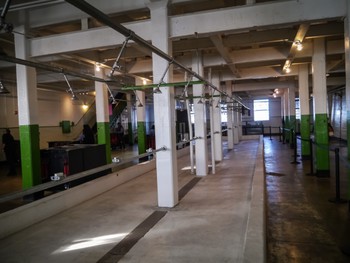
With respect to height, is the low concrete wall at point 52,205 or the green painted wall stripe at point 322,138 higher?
the green painted wall stripe at point 322,138

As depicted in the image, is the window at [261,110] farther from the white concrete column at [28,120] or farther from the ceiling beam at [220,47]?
the white concrete column at [28,120]

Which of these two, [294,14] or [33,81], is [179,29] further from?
[33,81]

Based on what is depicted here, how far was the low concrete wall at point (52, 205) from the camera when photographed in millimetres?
3885

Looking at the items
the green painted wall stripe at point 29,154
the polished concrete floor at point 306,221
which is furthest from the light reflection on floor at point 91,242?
the green painted wall stripe at point 29,154

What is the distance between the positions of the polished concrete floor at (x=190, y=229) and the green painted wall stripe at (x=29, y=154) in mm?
1547

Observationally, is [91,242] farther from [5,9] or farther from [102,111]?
[102,111]

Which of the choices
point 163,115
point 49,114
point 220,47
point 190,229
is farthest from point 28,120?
point 49,114

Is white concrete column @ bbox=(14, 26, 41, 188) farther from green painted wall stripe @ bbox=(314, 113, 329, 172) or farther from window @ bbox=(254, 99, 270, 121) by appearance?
window @ bbox=(254, 99, 270, 121)

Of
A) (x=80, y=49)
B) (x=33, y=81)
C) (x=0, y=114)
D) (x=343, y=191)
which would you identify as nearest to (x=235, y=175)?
(x=343, y=191)

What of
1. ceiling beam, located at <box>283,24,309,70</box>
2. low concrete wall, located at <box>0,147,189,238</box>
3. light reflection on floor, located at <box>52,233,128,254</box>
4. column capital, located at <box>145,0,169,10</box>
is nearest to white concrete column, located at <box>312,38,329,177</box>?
ceiling beam, located at <box>283,24,309,70</box>

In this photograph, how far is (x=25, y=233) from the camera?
3883 millimetres

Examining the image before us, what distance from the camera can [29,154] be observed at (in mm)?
5953

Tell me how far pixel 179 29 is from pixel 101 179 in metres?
3.23

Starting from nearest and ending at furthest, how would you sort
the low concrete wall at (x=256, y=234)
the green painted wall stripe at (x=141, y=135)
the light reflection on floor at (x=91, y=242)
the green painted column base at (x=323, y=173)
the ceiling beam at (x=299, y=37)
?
the low concrete wall at (x=256, y=234)
the light reflection on floor at (x=91, y=242)
the ceiling beam at (x=299, y=37)
the green painted column base at (x=323, y=173)
the green painted wall stripe at (x=141, y=135)
